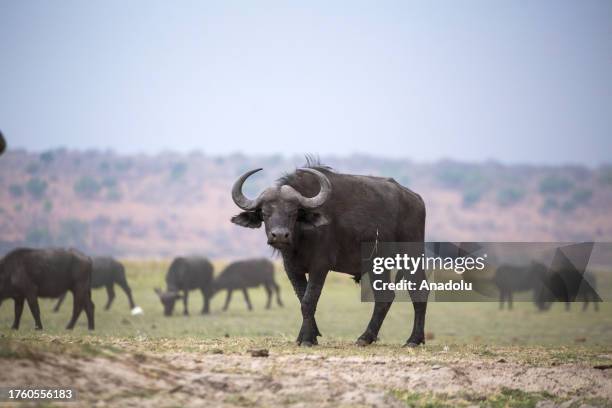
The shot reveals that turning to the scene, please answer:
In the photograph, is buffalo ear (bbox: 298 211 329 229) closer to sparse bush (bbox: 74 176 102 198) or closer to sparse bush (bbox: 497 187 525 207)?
sparse bush (bbox: 74 176 102 198)

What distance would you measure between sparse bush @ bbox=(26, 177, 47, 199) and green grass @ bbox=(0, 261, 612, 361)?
102686mm

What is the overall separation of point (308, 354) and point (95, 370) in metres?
3.58

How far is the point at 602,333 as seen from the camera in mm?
32781

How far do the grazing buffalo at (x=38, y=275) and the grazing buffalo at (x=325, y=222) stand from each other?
1089 centimetres

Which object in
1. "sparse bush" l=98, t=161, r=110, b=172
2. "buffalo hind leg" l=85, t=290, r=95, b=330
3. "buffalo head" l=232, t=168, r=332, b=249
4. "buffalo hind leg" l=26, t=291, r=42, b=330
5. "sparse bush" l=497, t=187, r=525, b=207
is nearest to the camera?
"buffalo head" l=232, t=168, r=332, b=249

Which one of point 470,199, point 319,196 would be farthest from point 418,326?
point 470,199

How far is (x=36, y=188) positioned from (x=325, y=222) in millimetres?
145848

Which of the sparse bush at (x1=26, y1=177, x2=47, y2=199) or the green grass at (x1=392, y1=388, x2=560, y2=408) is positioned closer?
the green grass at (x1=392, y1=388, x2=560, y2=408)

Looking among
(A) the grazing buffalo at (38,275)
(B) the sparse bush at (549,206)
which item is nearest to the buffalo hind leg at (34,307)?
(A) the grazing buffalo at (38,275)

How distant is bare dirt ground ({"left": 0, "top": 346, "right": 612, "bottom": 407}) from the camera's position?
35.1ft

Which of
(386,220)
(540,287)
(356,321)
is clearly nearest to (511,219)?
(540,287)

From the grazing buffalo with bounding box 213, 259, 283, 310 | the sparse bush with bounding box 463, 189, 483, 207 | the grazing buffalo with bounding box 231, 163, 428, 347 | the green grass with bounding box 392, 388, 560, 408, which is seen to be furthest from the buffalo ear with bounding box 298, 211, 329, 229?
the sparse bush with bounding box 463, 189, 483, 207

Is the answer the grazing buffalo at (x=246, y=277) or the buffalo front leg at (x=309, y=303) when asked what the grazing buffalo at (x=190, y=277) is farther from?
the buffalo front leg at (x=309, y=303)

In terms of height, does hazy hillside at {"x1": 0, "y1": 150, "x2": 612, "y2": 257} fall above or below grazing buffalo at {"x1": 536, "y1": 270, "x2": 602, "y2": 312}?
above
